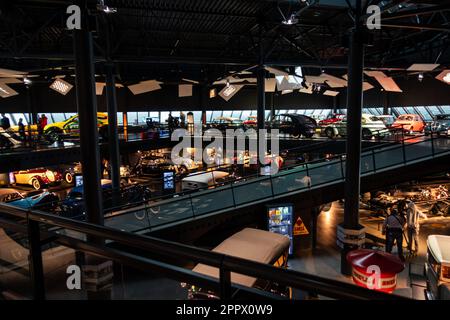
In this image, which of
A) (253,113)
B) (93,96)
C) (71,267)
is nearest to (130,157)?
(253,113)

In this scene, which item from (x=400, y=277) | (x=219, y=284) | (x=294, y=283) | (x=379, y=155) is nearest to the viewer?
(x=294, y=283)

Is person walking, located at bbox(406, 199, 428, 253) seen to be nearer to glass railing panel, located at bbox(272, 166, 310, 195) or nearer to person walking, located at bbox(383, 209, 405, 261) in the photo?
person walking, located at bbox(383, 209, 405, 261)

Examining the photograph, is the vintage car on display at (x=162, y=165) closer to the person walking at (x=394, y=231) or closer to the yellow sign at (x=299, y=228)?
the yellow sign at (x=299, y=228)

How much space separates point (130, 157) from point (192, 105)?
356 inches

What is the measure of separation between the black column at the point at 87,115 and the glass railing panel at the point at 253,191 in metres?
5.46

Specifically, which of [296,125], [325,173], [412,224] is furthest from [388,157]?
[296,125]

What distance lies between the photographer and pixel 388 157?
13461 millimetres

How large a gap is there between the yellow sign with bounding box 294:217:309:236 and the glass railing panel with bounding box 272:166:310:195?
1.22m

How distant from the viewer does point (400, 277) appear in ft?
35.5

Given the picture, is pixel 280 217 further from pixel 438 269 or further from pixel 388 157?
pixel 388 157

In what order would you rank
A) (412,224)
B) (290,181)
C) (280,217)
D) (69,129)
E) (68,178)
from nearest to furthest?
(280,217) → (412,224) → (290,181) → (69,129) → (68,178)

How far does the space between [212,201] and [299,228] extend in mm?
3513
